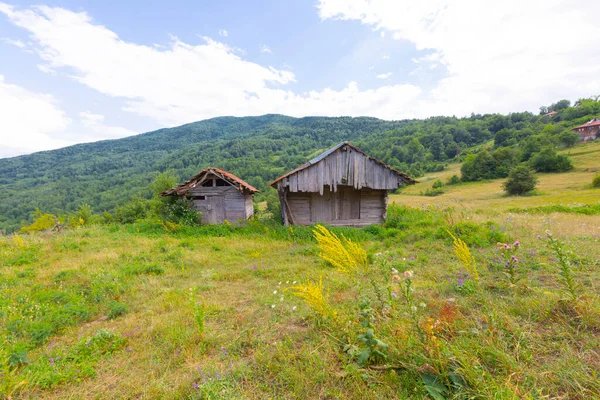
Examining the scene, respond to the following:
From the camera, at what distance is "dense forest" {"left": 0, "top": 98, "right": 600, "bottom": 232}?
5972 centimetres

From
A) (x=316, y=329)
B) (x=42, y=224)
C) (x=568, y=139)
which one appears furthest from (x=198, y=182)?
(x=568, y=139)

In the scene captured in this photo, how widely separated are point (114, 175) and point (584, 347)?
162 metres

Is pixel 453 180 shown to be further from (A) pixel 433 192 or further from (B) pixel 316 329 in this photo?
(B) pixel 316 329

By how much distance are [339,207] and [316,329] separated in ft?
33.0

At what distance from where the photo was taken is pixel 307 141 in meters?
136

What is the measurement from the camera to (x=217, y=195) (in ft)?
51.5

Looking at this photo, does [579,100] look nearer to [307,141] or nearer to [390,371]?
[307,141]

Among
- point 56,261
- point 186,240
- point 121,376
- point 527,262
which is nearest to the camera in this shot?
point 121,376

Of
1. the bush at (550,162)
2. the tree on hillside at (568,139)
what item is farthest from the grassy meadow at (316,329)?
the tree on hillside at (568,139)

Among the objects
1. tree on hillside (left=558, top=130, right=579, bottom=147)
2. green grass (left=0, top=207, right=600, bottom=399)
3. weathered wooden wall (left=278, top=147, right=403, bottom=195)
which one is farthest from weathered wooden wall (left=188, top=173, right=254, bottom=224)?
tree on hillside (left=558, top=130, right=579, bottom=147)

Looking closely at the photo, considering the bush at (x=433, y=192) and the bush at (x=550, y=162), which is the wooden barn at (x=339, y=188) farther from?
the bush at (x=550, y=162)

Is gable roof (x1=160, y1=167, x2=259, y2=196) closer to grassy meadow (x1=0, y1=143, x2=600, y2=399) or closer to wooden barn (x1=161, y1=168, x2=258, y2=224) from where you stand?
wooden barn (x1=161, y1=168, x2=258, y2=224)

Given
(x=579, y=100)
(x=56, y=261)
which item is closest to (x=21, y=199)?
(x=56, y=261)

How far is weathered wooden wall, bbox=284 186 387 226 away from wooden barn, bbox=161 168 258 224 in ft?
13.3
